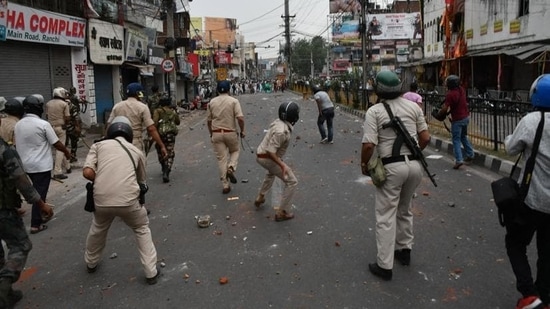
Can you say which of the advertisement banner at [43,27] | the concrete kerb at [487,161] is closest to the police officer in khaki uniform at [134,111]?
the concrete kerb at [487,161]

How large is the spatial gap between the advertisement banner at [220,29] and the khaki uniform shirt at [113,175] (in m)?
90.0

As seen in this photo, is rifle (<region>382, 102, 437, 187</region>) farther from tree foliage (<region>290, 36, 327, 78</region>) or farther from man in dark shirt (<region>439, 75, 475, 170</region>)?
tree foliage (<region>290, 36, 327, 78</region>)

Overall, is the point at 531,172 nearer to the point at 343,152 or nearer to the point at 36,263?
the point at 36,263

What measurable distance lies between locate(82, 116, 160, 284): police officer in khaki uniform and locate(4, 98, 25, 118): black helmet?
221 cm

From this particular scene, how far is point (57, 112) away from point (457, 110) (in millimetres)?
7551

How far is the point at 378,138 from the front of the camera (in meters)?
4.21

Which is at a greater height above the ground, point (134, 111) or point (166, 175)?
point (134, 111)

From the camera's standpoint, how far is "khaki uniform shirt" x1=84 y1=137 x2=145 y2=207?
4137mm

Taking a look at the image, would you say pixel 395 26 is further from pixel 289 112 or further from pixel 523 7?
pixel 289 112

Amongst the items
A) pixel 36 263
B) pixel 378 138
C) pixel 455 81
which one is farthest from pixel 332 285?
pixel 455 81

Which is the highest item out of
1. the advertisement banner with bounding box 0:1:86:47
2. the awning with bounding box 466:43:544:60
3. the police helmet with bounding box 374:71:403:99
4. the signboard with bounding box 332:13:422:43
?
the signboard with bounding box 332:13:422:43

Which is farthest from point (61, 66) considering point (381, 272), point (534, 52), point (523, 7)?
point (523, 7)

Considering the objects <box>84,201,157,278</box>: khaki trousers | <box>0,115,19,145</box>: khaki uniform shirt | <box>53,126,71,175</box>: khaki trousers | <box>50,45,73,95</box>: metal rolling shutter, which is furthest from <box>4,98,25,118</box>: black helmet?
<box>50,45,73,95</box>: metal rolling shutter

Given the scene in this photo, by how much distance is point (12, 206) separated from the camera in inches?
155
